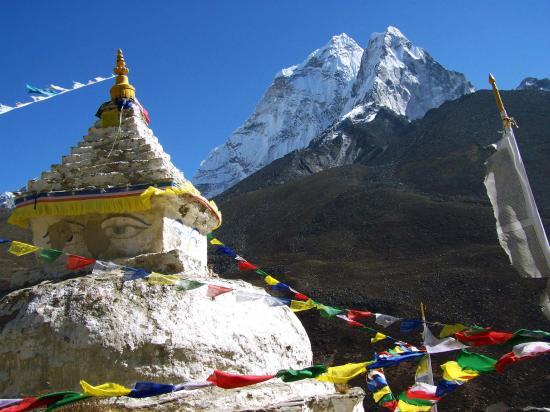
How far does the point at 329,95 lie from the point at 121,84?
106269 mm

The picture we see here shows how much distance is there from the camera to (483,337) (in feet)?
13.7

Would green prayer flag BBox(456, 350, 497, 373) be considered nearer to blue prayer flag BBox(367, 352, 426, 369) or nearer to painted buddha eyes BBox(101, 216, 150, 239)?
blue prayer flag BBox(367, 352, 426, 369)

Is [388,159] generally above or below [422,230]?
above

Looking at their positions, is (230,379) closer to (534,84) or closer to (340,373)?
(340,373)

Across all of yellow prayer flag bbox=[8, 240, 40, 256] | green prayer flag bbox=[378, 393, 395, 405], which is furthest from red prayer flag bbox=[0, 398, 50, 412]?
green prayer flag bbox=[378, 393, 395, 405]

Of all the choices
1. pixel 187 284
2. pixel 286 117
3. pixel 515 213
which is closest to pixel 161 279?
pixel 187 284

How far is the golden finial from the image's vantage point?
676 centimetres

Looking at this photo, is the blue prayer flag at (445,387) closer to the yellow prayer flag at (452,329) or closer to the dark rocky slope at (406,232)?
the yellow prayer flag at (452,329)

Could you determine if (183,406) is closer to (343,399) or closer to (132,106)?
(343,399)

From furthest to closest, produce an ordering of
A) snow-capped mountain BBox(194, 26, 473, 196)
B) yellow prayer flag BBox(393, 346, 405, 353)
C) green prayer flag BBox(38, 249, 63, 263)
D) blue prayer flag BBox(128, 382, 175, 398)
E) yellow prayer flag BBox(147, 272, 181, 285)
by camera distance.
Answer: snow-capped mountain BBox(194, 26, 473, 196) < yellow prayer flag BBox(393, 346, 405, 353) < green prayer flag BBox(38, 249, 63, 263) < yellow prayer flag BBox(147, 272, 181, 285) < blue prayer flag BBox(128, 382, 175, 398)

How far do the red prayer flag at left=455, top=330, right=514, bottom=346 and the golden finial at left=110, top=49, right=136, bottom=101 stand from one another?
13.8 feet

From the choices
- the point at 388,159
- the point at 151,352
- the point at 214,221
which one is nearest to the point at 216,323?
the point at 151,352

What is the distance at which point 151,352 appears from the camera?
4.33 m

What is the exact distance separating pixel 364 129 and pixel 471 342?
224 ft
